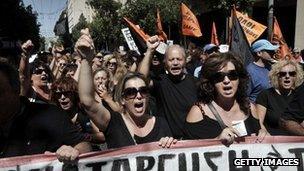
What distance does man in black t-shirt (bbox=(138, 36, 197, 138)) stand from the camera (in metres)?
4.92

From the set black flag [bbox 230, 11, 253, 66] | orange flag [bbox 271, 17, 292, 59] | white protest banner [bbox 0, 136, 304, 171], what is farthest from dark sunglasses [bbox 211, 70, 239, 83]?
orange flag [bbox 271, 17, 292, 59]

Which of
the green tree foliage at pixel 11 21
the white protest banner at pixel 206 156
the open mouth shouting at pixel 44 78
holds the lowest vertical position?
the white protest banner at pixel 206 156

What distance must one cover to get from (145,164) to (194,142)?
14.8 inches

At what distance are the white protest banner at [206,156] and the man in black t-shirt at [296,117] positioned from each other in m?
0.30

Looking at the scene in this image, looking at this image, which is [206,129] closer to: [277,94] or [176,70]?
[176,70]

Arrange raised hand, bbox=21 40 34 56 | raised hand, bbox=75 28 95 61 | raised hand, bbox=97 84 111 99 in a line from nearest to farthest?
raised hand, bbox=75 28 95 61 → raised hand, bbox=21 40 34 56 → raised hand, bbox=97 84 111 99

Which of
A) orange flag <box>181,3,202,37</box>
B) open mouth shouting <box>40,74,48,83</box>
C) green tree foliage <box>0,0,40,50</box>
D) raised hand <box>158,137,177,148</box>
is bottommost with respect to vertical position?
raised hand <box>158,137,177,148</box>

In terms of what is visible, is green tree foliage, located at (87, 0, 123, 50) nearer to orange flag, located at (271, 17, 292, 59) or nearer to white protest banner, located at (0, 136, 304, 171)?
orange flag, located at (271, 17, 292, 59)

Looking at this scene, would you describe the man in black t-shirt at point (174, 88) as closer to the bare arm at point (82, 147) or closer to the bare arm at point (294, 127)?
the bare arm at point (294, 127)

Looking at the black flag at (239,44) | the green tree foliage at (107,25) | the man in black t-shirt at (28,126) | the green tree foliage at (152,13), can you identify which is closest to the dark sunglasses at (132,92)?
the man in black t-shirt at (28,126)

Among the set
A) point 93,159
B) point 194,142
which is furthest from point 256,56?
point 93,159

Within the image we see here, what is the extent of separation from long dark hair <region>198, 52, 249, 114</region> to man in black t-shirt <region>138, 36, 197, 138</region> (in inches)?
34.1

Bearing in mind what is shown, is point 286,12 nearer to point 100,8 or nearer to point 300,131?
point 300,131

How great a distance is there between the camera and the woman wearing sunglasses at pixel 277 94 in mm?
4945
